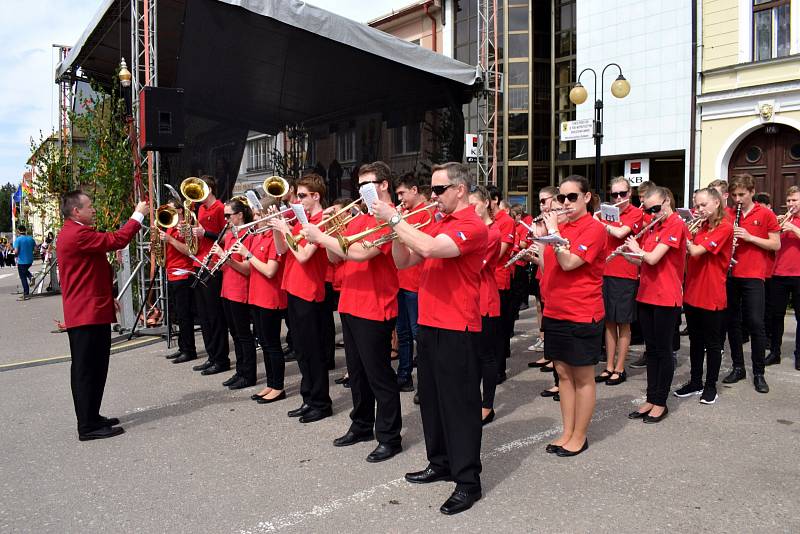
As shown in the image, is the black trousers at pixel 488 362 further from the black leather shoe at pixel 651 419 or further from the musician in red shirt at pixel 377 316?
the black leather shoe at pixel 651 419

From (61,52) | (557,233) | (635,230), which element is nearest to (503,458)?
(557,233)

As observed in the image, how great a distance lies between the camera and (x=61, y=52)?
50.3 ft

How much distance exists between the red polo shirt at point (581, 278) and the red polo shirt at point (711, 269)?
1.55 metres

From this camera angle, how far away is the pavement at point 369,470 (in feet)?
11.7

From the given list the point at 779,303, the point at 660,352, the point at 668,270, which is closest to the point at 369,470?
the point at 660,352

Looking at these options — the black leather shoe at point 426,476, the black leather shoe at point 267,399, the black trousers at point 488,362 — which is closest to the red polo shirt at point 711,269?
the black trousers at point 488,362

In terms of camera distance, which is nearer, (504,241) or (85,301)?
(85,301)

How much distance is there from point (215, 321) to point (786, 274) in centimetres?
634

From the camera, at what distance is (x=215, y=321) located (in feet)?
23.7

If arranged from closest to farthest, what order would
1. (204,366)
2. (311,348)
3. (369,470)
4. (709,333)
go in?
1. (369,470)
2. (311,348)
3. (709,333)
4. (204,366)

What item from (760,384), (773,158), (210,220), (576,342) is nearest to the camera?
(576,342)

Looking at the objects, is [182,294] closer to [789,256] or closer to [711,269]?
[711,269]

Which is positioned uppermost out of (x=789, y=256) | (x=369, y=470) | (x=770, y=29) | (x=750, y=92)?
(x=770, y=29)

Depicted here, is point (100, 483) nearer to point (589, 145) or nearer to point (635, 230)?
point (635, 230)
